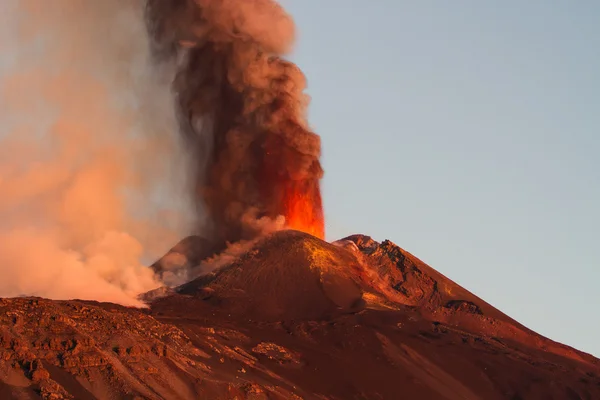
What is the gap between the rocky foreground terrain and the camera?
8506 centimetres

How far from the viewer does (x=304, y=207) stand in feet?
489

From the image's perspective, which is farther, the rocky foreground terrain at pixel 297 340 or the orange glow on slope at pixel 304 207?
the orange glow on slope at pixel 304 207

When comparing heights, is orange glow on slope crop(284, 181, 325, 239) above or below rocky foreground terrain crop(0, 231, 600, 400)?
above

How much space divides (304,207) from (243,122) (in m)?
13.4

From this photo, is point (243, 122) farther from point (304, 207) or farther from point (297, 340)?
point (297, 340)

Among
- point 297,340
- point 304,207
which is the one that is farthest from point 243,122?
point 297,340

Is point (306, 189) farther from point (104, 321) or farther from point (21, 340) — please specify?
point (21, 340)

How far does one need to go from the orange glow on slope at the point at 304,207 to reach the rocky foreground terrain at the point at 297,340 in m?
6.28

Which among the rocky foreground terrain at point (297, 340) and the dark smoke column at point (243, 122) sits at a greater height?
the dark smoke column at point (243, 122)

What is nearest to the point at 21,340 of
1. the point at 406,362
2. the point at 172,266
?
the point at 406,362

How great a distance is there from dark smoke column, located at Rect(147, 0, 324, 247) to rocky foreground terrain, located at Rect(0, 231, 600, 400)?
7894mm

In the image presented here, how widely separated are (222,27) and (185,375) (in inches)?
2831

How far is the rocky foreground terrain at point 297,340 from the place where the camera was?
85.1m

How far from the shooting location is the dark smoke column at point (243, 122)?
14600 cm
